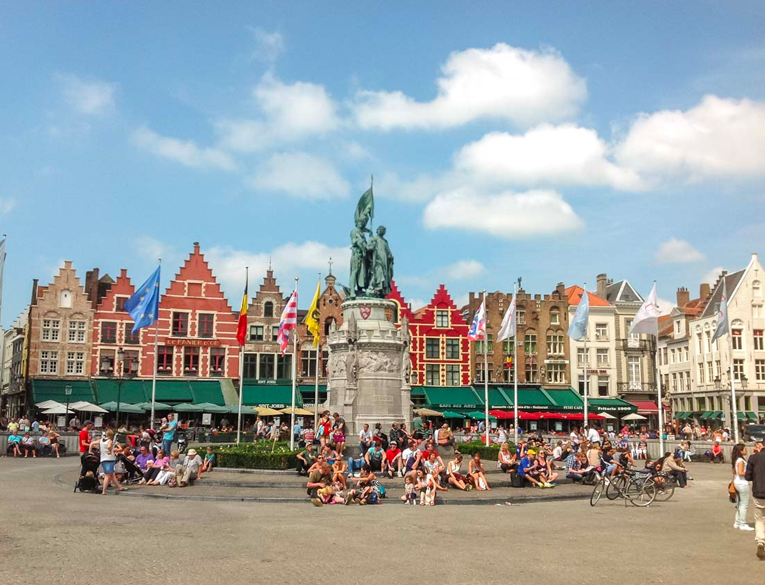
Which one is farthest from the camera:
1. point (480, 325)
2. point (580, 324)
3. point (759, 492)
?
point (480, 325)

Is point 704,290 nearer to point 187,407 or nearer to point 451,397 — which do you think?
point 451,397

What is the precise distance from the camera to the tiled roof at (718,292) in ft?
216

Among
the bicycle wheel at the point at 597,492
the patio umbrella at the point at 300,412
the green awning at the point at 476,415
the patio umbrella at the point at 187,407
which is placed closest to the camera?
the bicycle wheel at the point at 597,492

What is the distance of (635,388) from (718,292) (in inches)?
432

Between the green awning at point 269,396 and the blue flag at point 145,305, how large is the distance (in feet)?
88.3

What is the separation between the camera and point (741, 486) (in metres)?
13.9

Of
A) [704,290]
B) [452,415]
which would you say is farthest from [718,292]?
[452,415]

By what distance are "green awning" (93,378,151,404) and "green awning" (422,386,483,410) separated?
21806mm

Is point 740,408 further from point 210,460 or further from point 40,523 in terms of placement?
point 40,523

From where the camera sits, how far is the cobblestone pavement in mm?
10188

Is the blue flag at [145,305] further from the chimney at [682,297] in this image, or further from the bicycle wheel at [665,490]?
the chimney at [682,297]

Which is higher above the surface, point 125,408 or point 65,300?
point 65,300

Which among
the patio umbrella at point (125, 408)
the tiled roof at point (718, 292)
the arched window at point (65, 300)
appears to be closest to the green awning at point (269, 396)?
the patio umbrella at point (125, 408)

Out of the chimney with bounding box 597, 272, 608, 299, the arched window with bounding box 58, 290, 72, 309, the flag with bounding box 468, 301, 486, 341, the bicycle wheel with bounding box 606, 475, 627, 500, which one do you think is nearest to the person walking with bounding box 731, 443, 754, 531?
the bicycle wheel with bounding box 606, 475, 627, 500
